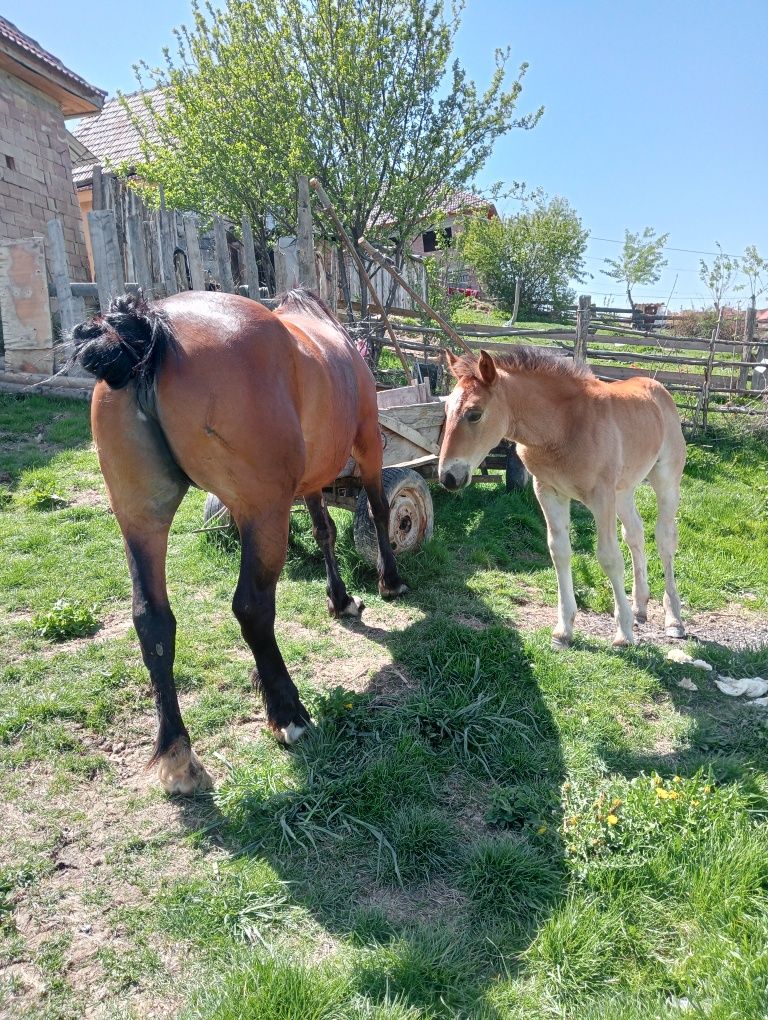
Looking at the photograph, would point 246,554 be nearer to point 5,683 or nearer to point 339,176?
point 5,683

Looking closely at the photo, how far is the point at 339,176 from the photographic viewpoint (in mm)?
11445

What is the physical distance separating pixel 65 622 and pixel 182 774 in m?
1.88

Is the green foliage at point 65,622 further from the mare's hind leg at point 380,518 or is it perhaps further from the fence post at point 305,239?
the fence post at point 305,239

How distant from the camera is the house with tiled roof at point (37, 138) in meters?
12.7

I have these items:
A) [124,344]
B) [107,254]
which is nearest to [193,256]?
[107,254]

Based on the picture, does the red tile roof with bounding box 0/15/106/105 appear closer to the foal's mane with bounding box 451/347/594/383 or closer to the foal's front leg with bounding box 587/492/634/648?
the foal's mane with bounding box 451/347/594/383

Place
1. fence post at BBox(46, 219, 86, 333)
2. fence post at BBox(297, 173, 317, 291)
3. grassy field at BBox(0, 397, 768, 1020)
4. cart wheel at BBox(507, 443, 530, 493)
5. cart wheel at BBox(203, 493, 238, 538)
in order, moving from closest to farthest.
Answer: grassy field at BBox(0, 397, 768, 1020)
cart wheel at BBox(203, 493, 238, 538)
cart wheel at BBox(507, 443, 530, 493)
fence post at BBox(297, 173, 317, 291)
fence post at BBox(46, 219, 86, 333)

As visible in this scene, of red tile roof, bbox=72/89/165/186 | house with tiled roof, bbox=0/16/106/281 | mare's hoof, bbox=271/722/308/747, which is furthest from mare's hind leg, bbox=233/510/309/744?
red tile roof, bbox=72/89/165/186

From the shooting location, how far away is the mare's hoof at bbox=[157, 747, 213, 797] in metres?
3.02

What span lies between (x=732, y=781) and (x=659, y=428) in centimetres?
260

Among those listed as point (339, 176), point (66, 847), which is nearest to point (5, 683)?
point (66, 847)

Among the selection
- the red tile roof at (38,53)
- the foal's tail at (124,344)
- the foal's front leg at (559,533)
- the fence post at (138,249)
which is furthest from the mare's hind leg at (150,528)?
the red tile roof at (38,53)

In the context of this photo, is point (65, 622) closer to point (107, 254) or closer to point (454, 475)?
point (454, 475)

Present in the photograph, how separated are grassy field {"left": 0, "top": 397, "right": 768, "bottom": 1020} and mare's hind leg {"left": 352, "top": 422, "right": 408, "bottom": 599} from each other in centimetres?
15
